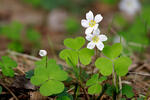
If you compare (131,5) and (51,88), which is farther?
(131,5)

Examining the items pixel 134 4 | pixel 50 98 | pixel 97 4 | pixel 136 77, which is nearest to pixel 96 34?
pixel 50 98

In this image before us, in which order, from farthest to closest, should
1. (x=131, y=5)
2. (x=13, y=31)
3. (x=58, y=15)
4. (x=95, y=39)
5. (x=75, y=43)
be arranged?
(x=58, y=15)
(x=131, y=5)
(x=13, y=31)
(x=75, y=43)
(x=95, y=39)

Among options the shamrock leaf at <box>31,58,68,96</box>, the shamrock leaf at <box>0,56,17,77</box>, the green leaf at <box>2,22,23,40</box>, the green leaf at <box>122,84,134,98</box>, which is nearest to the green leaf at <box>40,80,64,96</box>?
the shamrock leaf at <box>31,58,68,96</box>

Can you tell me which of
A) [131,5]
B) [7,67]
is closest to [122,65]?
[7,67]

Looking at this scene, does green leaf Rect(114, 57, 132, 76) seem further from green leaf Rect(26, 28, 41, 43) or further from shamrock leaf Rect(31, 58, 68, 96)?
green leaf Rect(26, 28, 41, 43)

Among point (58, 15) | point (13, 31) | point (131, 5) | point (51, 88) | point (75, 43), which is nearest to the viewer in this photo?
point (51, 88)

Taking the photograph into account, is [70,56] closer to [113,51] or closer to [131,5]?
[113,51]
